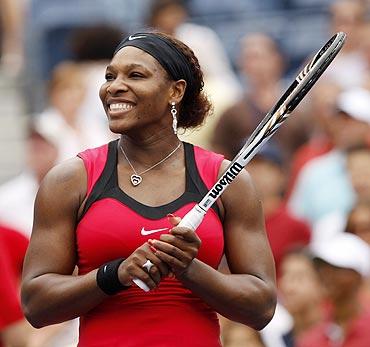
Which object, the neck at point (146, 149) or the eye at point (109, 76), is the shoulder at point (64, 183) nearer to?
the neck at point (146, 149)

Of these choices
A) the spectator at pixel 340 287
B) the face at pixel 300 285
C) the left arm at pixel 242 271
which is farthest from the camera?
the face at pixel 300 285

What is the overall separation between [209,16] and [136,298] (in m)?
9.03

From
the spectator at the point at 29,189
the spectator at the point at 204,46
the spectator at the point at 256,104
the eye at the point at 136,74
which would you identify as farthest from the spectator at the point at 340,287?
the spectator at the point at 204,46

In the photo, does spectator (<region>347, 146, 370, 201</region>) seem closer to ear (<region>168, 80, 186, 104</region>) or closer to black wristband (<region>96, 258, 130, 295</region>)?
ear (<region>168, 80, 186, 104</region>)

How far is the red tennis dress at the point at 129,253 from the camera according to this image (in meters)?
4.87

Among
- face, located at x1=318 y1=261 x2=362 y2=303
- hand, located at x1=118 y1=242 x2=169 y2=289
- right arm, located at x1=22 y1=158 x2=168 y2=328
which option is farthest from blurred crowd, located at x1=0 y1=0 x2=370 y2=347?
hand, located at x1=118 y1=242 x2=169 y2=289

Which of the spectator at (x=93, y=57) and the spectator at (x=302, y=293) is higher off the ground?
the spectator at (x=93, y=57)

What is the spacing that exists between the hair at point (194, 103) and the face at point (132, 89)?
0.14m

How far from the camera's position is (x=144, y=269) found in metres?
4.68

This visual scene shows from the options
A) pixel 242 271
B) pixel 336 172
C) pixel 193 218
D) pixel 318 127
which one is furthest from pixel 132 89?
pixel 318 127

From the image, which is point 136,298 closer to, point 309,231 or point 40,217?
point 40,217

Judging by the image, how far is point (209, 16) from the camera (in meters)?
13.8

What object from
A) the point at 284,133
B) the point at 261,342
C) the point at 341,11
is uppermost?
the point at 341,11

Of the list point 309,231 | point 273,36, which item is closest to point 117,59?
point 309,231
